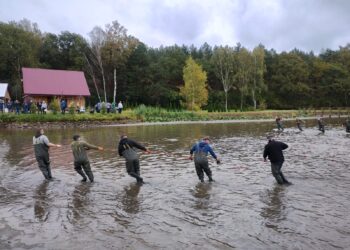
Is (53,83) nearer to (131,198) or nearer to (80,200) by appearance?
(80,200)

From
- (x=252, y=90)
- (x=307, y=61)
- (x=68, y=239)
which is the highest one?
(x=307, y=61)

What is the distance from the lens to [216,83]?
268 ft

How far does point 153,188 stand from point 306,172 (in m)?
6.55

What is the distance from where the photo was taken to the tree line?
66894 mm

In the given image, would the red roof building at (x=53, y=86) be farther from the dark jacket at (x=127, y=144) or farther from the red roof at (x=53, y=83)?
the dark jacket at (x=127, y=144)

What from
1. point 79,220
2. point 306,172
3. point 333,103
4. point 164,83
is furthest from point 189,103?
point 79,220

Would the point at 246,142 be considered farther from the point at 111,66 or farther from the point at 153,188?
the point at 111,66

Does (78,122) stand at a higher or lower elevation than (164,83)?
lower

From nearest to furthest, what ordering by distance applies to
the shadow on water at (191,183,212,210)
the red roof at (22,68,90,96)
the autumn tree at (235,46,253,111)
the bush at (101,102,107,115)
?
the shadow on water at (191,183,212,210) < the bush at (101,102,107,115) < the red roof at (22,68,90,96) < the autumn tree at (235,46,253,111)

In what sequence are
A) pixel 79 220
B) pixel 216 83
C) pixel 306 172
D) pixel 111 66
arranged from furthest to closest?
1. pixel 216 83
2. pixel 111 66
3. pixel 306 172
4. pixel 79 220

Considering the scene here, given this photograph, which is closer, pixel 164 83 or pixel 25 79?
pixel 25 79

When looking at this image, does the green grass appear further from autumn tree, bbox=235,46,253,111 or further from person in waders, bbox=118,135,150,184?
autumn tree, bbox=235,46,253,111

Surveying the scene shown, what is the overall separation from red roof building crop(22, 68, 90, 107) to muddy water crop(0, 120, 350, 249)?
34.9m

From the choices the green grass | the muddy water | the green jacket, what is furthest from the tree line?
the green jacket
